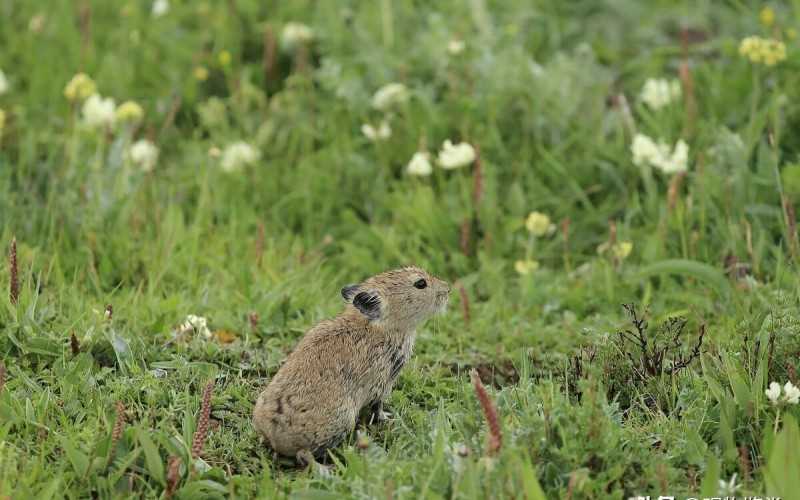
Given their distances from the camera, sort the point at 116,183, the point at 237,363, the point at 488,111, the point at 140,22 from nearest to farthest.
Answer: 1. the point at 237,363
2. the point at 116,183
3. the point at 488,111
4. the point at 140,22

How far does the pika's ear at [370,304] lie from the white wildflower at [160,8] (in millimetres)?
4887

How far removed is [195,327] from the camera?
217 inches

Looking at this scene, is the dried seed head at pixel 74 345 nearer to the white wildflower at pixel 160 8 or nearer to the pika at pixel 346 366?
the pika at pixel 346 366

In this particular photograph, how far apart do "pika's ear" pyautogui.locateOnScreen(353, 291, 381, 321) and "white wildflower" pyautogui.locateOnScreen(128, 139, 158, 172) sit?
9.83ft

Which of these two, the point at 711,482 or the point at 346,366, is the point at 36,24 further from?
the point at 711,482

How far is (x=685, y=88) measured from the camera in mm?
7629

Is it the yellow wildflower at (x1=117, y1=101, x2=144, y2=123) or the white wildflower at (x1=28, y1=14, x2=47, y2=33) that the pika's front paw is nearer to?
the yellow wildflower at (x1=117, y1=101, x2=144, y2=123)

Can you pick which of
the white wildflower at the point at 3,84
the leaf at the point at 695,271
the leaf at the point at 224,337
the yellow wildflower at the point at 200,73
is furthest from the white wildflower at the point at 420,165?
the white wildflower at the point at 3,84

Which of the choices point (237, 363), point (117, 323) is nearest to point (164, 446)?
point (237, 363)

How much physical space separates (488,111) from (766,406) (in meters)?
3.85

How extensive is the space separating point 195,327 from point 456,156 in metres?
2.48

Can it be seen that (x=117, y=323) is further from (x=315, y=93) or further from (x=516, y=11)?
(x=516, y=11)

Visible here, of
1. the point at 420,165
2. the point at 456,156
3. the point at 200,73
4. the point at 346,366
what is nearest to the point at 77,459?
the point at 346,366

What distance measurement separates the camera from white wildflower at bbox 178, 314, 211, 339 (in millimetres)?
5465
